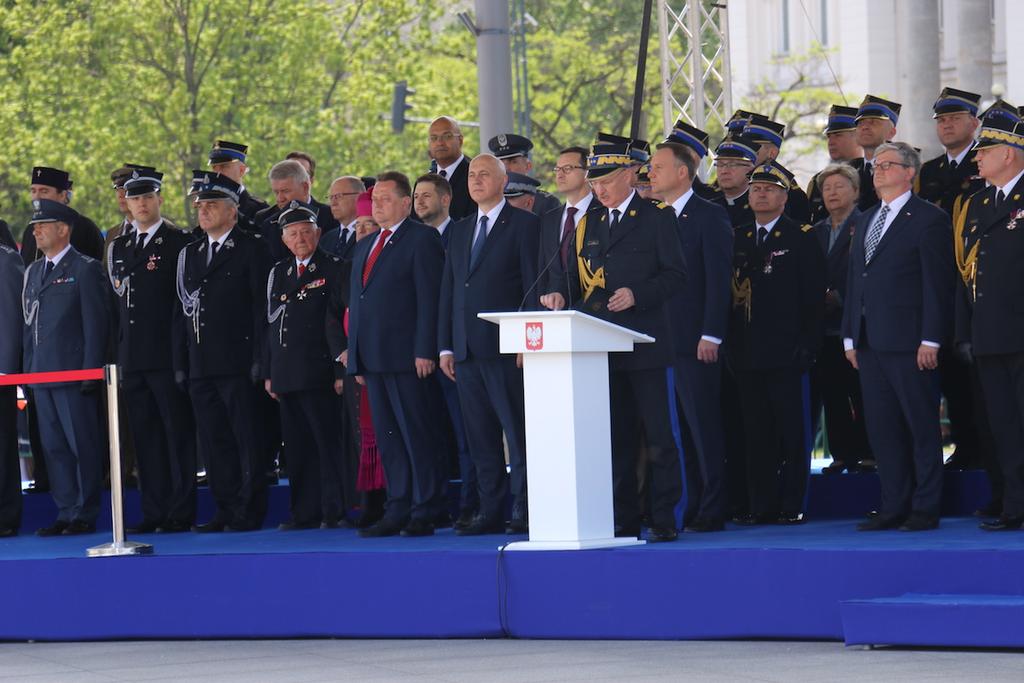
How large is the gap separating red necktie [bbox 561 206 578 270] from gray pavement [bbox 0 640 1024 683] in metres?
1.55

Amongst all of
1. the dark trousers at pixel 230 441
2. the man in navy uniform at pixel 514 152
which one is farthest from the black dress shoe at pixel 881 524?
the dark trousers at pixel 230 441

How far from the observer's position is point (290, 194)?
377 inches

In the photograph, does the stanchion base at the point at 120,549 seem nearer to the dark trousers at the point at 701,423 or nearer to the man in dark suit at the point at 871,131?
the dark trousers at the point at 701,423

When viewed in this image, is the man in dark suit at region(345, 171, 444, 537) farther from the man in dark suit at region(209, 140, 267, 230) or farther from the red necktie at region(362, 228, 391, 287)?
the man in dark suit at region(209, 140, 267, 230)

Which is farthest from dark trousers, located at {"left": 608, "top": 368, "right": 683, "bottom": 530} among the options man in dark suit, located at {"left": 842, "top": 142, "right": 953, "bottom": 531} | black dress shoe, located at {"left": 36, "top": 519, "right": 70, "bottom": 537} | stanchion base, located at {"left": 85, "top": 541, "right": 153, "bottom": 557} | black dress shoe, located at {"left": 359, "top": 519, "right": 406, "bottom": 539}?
black dress shoe, located at {"left": 36, "top": 519, "right": 70, "bottom": 537}

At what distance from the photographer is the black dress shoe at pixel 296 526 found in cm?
877

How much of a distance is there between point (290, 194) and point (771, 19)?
33.2 meters

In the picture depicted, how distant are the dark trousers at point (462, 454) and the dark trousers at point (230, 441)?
98 centimetres

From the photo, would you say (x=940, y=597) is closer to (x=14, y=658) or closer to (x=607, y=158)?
(x=607, y=158)

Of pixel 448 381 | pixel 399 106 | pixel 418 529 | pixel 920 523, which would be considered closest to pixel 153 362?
pixel 448 381

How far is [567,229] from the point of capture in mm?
7711

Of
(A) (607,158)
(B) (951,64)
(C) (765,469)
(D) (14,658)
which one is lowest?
(D) (14,658)

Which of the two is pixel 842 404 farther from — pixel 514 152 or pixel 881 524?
pixel 514 152

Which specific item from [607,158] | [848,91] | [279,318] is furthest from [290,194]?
[848,91]
